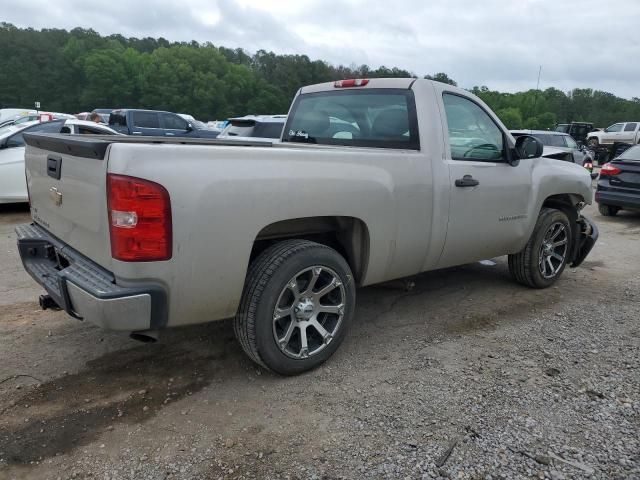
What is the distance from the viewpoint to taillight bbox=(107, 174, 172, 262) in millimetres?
2398

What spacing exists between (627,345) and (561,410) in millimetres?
1325

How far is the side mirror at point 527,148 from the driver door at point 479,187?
4.0 inches

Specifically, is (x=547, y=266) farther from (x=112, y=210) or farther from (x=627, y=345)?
(x=112, y=210)

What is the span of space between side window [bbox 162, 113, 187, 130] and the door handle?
16304mm

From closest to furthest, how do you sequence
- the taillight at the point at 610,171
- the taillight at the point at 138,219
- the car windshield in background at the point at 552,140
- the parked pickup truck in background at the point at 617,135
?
the taillight at the point at 138,219
the taillight at the point at 610,171
the car windshield in background at the point at 552,140
the parked pickup truck in background at the point at 617,135

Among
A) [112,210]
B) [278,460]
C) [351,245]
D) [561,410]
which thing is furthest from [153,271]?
[561,410]

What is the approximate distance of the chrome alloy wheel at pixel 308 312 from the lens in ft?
10.1

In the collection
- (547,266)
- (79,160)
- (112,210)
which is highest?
(79,160)

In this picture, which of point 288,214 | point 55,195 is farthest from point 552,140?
point 55,195

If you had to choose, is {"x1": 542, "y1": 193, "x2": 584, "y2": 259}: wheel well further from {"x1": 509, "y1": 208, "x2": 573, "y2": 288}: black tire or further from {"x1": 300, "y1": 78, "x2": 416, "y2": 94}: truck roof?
{"x1": 300, "y1": 78, "x2": 416, "y2": 94}: truck roof

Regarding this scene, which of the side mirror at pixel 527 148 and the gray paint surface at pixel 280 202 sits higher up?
the side mirror at pixel 527 148

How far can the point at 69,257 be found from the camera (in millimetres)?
2934

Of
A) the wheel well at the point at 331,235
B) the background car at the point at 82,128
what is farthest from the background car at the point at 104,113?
the wheel well at the point at 331,235

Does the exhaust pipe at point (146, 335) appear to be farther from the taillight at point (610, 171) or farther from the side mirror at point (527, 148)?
the taillight at point (610, 171)
